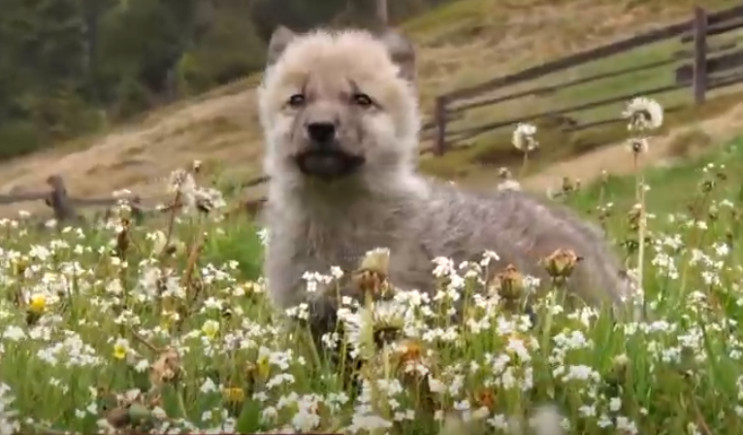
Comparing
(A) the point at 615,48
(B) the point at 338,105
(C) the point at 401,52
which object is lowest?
(B) the point at 338,105

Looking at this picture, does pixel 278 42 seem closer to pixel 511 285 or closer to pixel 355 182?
pixel 355 182

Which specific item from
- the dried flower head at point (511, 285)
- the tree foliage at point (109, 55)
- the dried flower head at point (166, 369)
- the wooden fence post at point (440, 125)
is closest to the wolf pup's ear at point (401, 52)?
the dried flower head at point (511, 285)

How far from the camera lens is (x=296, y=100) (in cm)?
409

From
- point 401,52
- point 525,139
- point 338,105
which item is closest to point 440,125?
point 525,139

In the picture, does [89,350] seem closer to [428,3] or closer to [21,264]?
[21,264]

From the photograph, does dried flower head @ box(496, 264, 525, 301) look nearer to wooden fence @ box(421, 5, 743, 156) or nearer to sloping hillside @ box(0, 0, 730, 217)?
sloping hillside @ box(0, 0, 730, 217)

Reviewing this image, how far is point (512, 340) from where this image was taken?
96.4 inches

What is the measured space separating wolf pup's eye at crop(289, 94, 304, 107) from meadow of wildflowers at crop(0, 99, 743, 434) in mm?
432

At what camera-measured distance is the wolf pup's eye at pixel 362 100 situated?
4043 mm

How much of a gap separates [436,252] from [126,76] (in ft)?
51.5

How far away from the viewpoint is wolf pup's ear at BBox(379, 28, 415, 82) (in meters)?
4.41

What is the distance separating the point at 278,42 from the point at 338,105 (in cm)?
59

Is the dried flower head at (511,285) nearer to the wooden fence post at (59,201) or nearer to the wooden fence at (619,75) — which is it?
the wooden fence post at (59,201)

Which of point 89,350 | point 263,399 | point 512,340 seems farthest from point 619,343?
point 89,350
